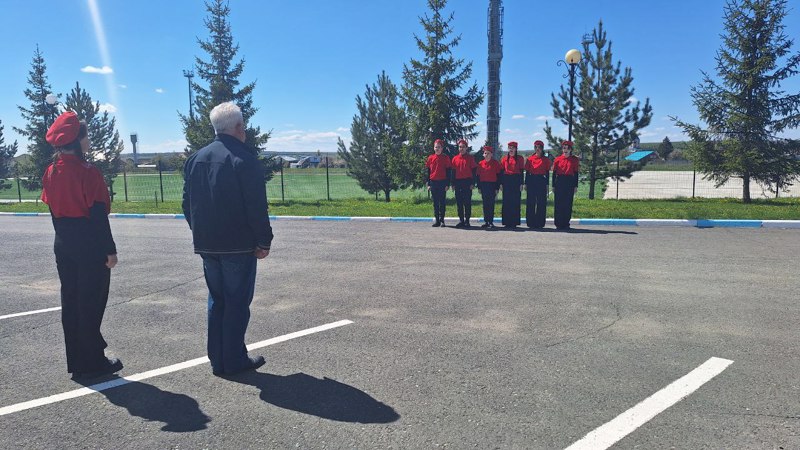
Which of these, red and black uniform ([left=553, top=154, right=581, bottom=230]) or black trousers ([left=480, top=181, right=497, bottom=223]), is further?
black trousers ([left=480, top=181, right=497, bottom=223])

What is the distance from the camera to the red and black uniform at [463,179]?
1210 centimetres

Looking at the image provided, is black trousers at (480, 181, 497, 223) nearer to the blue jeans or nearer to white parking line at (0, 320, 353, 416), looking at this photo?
white parking line at (0, 320, 353, 416)

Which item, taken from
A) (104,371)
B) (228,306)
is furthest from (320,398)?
(104,371)

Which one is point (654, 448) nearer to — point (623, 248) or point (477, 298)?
point (477, 298)

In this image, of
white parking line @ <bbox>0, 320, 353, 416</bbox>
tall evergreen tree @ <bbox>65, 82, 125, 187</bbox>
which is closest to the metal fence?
tall evergreen tree @ <bbox>65, 82, 125, 187</bbox>

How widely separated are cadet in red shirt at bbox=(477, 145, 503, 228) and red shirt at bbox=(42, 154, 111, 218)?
925 centimetres

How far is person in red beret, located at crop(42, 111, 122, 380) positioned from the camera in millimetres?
3688

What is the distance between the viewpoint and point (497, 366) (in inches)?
153

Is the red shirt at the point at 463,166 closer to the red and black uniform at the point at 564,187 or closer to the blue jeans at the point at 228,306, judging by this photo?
the red and black uniform at the point at 564,187

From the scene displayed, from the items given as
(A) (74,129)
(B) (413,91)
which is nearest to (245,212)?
(A) (74,129)

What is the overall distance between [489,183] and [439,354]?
8.38m

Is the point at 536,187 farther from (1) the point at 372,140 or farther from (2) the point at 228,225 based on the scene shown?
(1) the point at 372,140

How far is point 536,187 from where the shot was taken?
37.9ft

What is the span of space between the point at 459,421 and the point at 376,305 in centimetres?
256
